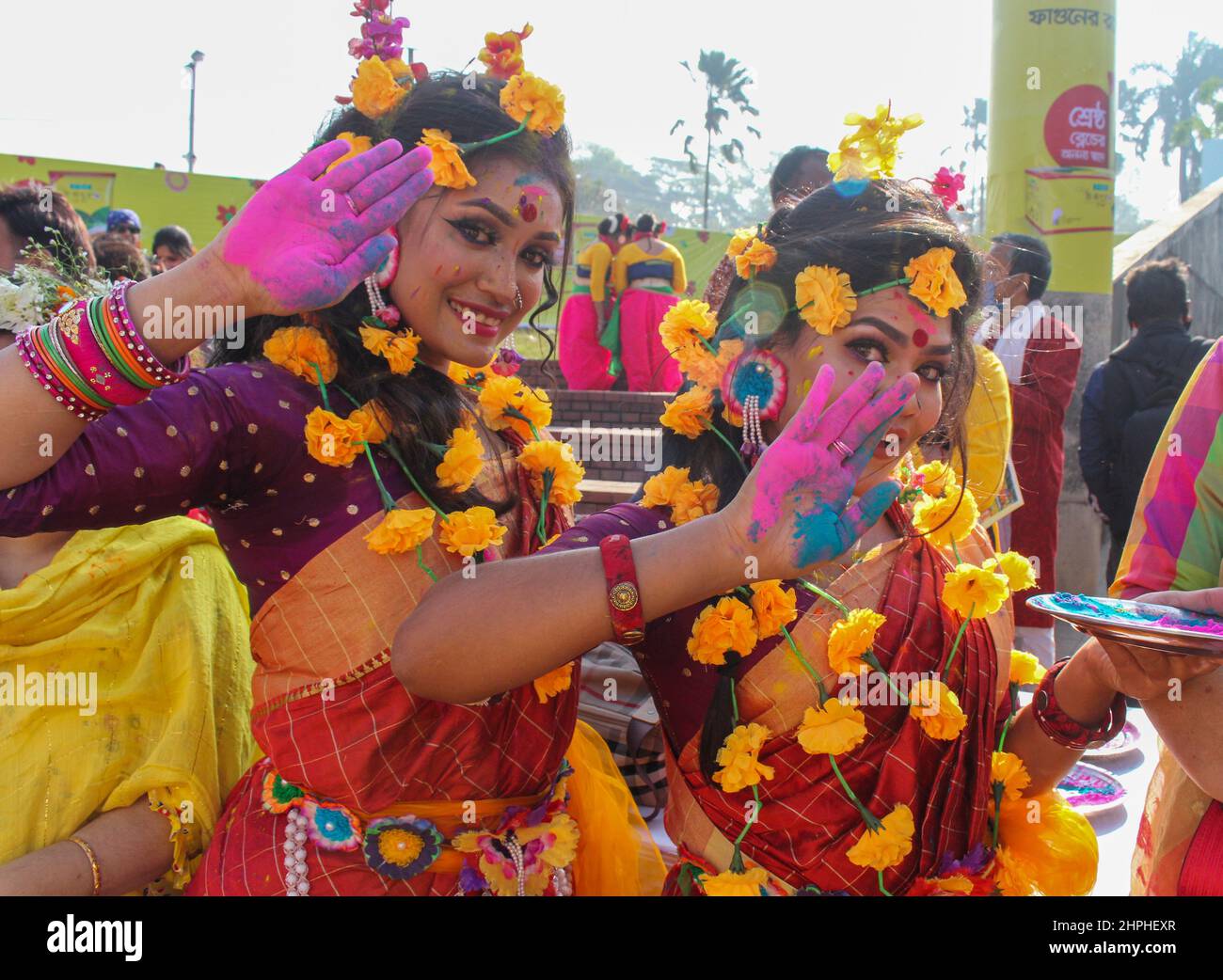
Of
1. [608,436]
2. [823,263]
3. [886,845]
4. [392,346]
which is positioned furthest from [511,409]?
[608,436]

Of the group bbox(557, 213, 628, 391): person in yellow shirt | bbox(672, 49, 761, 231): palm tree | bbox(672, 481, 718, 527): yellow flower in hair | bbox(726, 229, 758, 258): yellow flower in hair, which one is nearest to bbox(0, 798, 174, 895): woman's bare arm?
bbox(672, 481, 718, 527): yellow flower in hair

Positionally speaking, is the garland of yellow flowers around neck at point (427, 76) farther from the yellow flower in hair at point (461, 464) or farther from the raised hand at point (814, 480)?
the raised hand at point (814, 480)

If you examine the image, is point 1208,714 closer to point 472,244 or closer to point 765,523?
point 765,523

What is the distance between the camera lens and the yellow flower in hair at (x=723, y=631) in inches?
61.7

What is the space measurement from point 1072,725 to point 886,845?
1.35ft

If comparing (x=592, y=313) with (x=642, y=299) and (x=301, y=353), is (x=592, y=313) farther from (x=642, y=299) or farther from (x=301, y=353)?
(x=301, y=353)

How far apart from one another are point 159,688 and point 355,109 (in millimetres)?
1260

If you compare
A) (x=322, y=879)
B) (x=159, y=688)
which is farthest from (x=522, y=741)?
(x=159, y=688)

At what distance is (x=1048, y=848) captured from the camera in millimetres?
1778

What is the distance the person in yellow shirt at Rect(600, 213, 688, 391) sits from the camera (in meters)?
9.05

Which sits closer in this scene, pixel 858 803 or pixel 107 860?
pixel 858 803

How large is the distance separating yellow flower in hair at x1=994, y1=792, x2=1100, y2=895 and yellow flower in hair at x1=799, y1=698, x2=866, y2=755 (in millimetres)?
423

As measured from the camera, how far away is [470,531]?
1.62 m

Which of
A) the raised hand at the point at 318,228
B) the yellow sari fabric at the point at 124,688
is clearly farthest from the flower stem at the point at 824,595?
the yellow sari fabric at the point at 124,688
